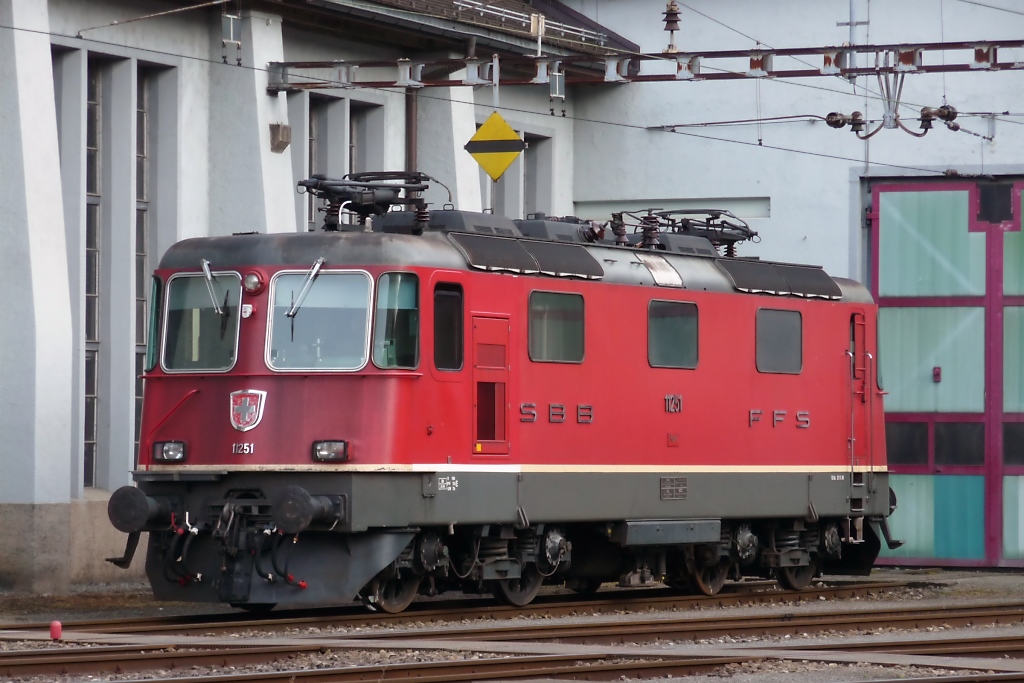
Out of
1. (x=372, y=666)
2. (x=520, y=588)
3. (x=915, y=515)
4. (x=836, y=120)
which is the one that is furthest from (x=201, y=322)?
(x=915, y=515)

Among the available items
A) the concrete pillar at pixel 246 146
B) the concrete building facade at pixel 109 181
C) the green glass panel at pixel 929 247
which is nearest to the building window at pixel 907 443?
the green glass panel at pixel 929 247

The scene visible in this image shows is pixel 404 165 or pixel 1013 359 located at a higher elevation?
pixel 404 165

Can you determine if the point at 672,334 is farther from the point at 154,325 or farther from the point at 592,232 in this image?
the point at 154,325

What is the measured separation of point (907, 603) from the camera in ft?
68.2

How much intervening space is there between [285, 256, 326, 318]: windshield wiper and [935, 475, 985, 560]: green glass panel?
44.4 feet

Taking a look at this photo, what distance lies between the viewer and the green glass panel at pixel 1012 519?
1069 inches

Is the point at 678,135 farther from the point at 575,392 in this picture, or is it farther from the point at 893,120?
the point at 575,392

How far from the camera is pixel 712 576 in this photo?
2119 centimetres

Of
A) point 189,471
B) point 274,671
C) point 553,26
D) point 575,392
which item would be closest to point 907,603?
point 575,392

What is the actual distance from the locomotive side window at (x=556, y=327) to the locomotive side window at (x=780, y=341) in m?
3.04

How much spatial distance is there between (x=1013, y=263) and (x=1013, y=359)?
52.7 inches

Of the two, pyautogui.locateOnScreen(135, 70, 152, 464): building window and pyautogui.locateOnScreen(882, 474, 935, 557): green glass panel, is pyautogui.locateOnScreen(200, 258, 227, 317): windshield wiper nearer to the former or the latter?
pyautogui.locateOnScreen(135, 70, 152, 464): building window

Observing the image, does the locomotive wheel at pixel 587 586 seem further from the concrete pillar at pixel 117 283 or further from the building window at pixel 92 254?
the building window at pixel 92 254

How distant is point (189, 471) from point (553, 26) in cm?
1453
